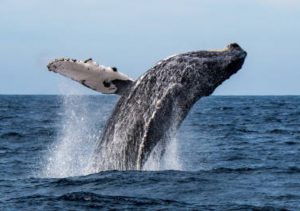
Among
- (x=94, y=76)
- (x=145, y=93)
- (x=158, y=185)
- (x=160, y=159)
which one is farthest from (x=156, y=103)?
(x=158, y=185)

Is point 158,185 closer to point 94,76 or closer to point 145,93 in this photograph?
point 145,93

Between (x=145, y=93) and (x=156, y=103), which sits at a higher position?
(x=145, y=93)

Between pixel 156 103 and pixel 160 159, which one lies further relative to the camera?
pixel 160 159

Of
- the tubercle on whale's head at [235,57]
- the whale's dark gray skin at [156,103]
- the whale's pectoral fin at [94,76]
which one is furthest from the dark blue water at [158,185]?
the tubercle on whale's head at [235,57]

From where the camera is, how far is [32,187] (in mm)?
9594

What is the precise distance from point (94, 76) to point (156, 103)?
88 centimetres

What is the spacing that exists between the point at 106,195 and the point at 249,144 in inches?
380

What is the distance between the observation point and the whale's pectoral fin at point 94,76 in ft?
32.1

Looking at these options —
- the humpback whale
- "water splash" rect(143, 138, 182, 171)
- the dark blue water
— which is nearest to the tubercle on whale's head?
the humpback whale

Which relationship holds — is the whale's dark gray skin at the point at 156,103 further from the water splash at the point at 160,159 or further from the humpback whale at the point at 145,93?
the water splash at the point at 160,159

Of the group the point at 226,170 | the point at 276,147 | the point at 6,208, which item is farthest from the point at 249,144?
the point at 6,208

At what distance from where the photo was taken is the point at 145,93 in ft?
32.0

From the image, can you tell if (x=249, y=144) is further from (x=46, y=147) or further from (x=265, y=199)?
(x=265, y=199)

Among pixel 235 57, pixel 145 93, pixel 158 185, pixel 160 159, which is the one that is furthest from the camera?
pixel 160 159
